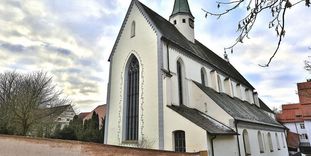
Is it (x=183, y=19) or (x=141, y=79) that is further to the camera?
(x=183, y=19)

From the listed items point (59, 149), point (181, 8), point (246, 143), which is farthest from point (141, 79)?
point (181, 8)

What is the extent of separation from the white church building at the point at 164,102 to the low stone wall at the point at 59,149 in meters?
3.99

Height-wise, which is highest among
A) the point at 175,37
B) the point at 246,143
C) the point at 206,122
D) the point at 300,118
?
the point at 175,37

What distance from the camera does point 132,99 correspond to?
52.2ft

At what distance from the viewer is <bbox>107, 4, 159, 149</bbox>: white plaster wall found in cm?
1403

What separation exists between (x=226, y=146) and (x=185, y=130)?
3.20 metres

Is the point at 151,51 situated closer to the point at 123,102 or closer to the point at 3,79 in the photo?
the point at 123,102

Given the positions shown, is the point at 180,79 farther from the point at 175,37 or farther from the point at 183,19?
the point at 183,19

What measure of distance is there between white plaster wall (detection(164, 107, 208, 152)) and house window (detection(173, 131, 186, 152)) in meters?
0.27

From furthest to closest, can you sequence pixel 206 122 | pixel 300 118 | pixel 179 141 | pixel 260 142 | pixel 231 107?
pixel 300 118
pixel 260 142
pixel 231 107
pixel 206 122
pixel 179 141

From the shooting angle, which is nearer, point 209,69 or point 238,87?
point 209,69

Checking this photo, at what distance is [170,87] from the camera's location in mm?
14633

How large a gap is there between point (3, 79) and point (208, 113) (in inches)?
1018

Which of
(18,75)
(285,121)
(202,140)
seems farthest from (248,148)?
(285,121)
